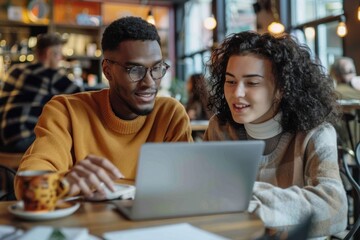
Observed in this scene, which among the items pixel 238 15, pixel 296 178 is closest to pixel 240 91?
pixel 296 178

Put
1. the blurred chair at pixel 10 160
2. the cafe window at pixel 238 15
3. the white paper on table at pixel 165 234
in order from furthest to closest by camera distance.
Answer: the cafe window at pixel 238 15, the blurred chair at pixel 10 160, the white paper on table at pixel 165 234

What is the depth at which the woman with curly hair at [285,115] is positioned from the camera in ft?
4.00

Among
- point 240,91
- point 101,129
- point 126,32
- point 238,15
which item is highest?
point 238,15

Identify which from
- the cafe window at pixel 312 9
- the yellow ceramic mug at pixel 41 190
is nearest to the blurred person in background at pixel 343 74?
the cafe window at pixel 312 9

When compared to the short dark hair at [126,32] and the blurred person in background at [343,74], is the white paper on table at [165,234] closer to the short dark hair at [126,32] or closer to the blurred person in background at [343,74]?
the short dark hair at [126,32]

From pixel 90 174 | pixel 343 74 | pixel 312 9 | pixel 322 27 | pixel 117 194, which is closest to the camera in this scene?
pixel 90 174

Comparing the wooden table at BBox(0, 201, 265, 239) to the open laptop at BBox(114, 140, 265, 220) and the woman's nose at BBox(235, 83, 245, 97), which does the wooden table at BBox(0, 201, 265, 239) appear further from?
the woman's nose at BBox(235, 83, 245, 97)

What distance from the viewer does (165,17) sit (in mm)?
8922

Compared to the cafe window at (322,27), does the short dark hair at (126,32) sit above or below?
below

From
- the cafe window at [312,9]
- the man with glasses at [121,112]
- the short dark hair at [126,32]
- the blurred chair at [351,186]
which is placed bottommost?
the blurred chair at [351,186]

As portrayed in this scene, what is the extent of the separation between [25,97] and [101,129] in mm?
1918

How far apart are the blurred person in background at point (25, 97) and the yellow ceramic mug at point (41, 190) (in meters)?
2.35

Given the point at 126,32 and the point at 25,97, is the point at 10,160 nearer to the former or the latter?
the point at 25,97

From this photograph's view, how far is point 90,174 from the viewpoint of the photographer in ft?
3.42
